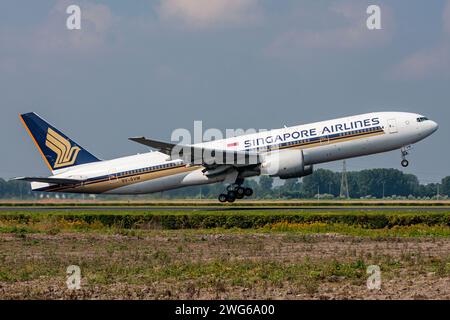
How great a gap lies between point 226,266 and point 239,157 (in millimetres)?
26399

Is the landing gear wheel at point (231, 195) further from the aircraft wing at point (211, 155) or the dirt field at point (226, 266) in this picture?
the dirt field at point (226, 266)

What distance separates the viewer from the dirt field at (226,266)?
58.4ft

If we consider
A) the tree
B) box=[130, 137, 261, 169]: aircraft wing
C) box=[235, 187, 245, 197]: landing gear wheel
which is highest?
the tree

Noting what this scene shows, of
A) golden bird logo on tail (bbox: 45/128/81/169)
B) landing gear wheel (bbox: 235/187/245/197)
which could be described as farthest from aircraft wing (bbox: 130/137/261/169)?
golden bird logo on tail (bbox: 45/128/81/169)

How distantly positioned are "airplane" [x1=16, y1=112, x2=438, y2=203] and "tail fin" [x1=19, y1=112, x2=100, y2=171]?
10 cm

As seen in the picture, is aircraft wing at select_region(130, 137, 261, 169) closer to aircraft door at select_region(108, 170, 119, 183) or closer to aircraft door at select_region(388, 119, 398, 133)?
aircraft door at select_region(108, 170, 119, 183)

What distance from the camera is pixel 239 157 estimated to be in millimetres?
48031

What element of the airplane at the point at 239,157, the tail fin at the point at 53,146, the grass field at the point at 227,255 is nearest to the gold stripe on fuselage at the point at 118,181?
the airplane at the point at 239,157

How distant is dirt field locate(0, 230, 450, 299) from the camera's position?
1780cm

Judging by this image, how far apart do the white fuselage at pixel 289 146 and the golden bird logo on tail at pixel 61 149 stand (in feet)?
6.82

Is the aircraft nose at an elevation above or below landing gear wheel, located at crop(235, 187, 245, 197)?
above
